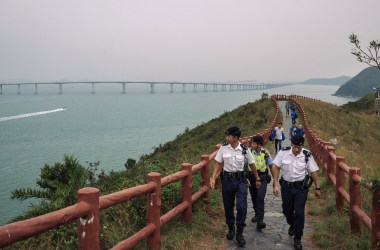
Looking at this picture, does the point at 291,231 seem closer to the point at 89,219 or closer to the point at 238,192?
the point at 238,192

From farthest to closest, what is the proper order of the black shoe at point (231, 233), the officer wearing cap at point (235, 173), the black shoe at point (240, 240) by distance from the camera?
1. the black shoe at point (231, 233)
2. the black shoe at point (240, 240)
3. the officer wearing cap at point (235, 173)

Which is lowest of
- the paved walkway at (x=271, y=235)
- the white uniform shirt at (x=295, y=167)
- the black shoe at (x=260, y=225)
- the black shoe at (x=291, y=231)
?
the paved walkway at (x=271, y=235)

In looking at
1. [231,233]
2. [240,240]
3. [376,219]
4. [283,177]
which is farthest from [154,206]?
[376,219]

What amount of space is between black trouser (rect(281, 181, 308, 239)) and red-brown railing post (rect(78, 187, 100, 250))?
3.51m

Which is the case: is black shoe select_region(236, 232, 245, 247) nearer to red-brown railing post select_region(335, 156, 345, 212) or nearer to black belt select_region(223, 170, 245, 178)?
black belt select_region(223, 170, 245, 178)

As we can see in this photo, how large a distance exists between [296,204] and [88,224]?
3596 mm

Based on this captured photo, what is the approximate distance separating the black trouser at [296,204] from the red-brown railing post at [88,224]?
3.51 m

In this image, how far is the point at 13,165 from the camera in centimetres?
4331

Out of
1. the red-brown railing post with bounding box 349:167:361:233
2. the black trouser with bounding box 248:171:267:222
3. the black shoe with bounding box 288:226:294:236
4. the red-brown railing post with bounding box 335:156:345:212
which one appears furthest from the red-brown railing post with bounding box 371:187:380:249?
the red-brown railing post with bounding box 335:156:345:212

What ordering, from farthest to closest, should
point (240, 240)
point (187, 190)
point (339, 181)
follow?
point (339, 181)
point (187, 190)
point (240, 240)

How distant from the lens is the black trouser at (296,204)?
6.04 meters

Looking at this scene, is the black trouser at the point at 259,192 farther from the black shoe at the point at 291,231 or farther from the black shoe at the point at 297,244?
the black shoe at the point at 297,244

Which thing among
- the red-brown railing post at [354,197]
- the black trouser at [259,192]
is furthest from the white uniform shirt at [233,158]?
the red-brown railing post at [354,197]

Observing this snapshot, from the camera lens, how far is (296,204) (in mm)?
6047
